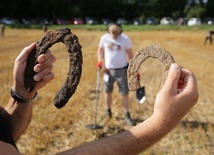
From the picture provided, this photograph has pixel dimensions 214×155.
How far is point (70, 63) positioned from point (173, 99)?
1.10 meters

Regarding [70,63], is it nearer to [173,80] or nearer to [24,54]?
[24,54]

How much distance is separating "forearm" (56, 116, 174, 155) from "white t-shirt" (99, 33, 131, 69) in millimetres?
4505

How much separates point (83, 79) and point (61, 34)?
8680mm

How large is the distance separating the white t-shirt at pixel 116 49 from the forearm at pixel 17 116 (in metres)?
3.70

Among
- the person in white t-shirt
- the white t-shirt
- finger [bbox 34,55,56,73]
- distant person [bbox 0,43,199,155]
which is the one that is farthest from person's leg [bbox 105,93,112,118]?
distant person [bbox 0,43,199,155]

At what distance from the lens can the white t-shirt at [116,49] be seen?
6.20m

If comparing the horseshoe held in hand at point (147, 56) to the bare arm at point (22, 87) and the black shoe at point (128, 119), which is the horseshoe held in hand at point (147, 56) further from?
the black shoe at point (128, 119)

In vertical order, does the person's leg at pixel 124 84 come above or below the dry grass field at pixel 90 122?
above

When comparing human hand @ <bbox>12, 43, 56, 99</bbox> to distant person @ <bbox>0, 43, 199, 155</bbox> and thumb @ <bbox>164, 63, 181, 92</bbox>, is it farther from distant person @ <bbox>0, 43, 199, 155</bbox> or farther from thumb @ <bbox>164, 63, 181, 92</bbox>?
thumb @ <bbox>164, 63, 181, 92</bbox>

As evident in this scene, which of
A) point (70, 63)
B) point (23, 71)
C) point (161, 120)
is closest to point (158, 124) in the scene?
point (161, 120)

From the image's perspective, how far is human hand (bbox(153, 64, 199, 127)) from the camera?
1.74 m

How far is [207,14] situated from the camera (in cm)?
7700

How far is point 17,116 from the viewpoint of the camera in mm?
2635

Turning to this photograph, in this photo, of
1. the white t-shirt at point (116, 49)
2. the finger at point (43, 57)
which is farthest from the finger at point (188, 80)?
the white t-shirt at point (116, 49)
